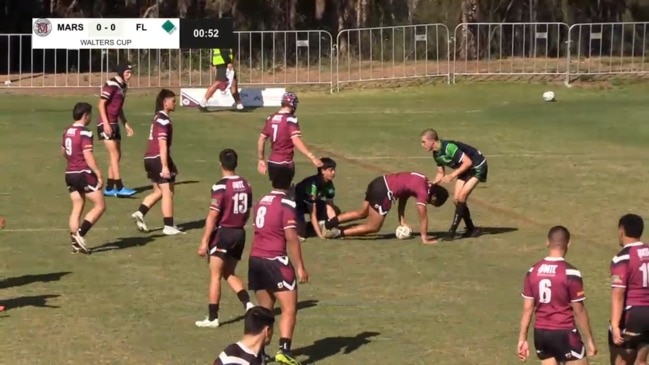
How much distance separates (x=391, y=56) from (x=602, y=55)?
276 inches

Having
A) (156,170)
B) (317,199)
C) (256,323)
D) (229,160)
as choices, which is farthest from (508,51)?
(256,323)

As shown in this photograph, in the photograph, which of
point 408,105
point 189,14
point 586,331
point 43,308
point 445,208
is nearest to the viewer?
point 586,331

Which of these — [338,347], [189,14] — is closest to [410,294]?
[338,347]

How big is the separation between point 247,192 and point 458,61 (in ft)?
89.4

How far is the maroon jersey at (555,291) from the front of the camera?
8.83 meters

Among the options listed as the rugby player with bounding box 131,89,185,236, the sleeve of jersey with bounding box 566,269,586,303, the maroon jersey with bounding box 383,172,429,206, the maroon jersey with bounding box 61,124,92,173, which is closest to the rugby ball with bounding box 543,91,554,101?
the maroon jersey with bounding box 383,172,429,206

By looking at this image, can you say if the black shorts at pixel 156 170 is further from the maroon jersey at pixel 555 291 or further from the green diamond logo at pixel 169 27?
the green diamond logo at pixel 169 27

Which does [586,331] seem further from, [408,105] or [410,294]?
[408,105]

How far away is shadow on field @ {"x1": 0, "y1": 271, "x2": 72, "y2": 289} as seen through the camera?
43.9 feet

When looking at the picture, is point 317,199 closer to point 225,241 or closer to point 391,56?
point 225,241

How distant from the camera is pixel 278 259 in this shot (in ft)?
33.7

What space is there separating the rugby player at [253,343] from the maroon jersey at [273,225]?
2507 millimetres

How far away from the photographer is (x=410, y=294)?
42.8 feet

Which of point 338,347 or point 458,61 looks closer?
point 338,347
